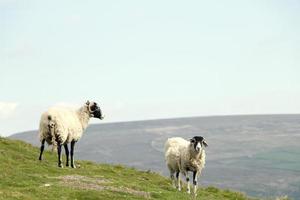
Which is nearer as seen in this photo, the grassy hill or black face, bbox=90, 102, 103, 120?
the grassy hill

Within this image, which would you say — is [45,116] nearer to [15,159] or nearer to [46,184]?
[15,159]

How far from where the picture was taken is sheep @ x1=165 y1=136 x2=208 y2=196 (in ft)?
109

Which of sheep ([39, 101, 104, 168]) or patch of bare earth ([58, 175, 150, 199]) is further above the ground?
sheep ([39, 101, 104, 168])

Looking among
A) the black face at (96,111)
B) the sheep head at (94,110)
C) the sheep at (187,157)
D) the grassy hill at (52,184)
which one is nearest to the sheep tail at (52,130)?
the grassy hill at (52,184)

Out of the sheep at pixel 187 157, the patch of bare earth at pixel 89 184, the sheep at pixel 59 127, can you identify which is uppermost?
the sheep at pixel 59 127

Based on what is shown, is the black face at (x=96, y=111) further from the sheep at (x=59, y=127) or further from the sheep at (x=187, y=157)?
the sheep at (x=187, y=157)

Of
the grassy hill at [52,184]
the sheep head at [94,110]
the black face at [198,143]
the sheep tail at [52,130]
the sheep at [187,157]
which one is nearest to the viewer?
the grassy hill at [52,184]

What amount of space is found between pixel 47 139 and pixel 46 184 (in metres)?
7.77

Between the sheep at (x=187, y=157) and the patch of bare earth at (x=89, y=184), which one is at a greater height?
the sheep at (x=187, y=157)

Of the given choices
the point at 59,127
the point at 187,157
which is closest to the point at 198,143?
the point at 187,157

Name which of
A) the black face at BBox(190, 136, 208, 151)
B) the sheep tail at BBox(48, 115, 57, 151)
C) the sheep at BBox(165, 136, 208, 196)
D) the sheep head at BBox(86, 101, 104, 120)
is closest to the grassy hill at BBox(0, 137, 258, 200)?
the sheep tail at BBox(48, 115, 57, 151)

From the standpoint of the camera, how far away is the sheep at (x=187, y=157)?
33344 mm

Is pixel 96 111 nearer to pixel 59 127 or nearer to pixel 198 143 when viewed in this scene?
pixel 59 127

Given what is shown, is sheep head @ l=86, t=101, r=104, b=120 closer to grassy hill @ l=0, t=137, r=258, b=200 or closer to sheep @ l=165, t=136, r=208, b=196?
grassy hill @ l=0, t=137, r=258, b=200
